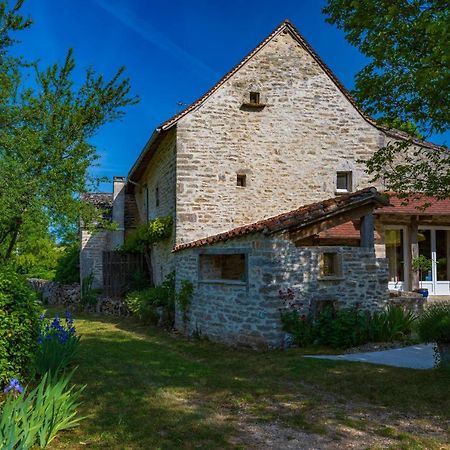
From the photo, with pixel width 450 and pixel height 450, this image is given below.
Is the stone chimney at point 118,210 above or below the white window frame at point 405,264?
above

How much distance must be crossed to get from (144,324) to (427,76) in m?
10.9

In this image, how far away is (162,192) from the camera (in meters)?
15.7

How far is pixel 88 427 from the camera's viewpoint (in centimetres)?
509

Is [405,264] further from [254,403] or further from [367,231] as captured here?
[254,403]

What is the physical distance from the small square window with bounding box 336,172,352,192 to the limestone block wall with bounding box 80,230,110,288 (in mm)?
11046

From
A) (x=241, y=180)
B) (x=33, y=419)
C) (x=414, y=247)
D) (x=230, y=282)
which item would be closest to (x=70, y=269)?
(x=241, y=180)

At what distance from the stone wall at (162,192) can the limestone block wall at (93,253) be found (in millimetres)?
3039

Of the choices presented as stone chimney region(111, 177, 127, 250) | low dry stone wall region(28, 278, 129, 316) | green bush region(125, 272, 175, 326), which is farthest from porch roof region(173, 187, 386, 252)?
stone chimney region(111, 177, 127, 250)

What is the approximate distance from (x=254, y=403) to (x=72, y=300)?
14944 mm

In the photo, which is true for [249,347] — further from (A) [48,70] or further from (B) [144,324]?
(A) [48,70]

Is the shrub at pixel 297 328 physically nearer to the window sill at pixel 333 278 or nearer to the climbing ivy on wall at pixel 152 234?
the window sill at pixel 333 278

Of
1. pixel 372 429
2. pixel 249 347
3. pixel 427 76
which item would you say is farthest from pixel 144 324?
pixel 427 76

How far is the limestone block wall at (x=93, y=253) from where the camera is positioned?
66.8 feet

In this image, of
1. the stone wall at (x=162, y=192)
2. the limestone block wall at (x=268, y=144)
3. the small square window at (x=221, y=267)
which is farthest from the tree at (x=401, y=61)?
the stone wall at (x=162, y=192)
